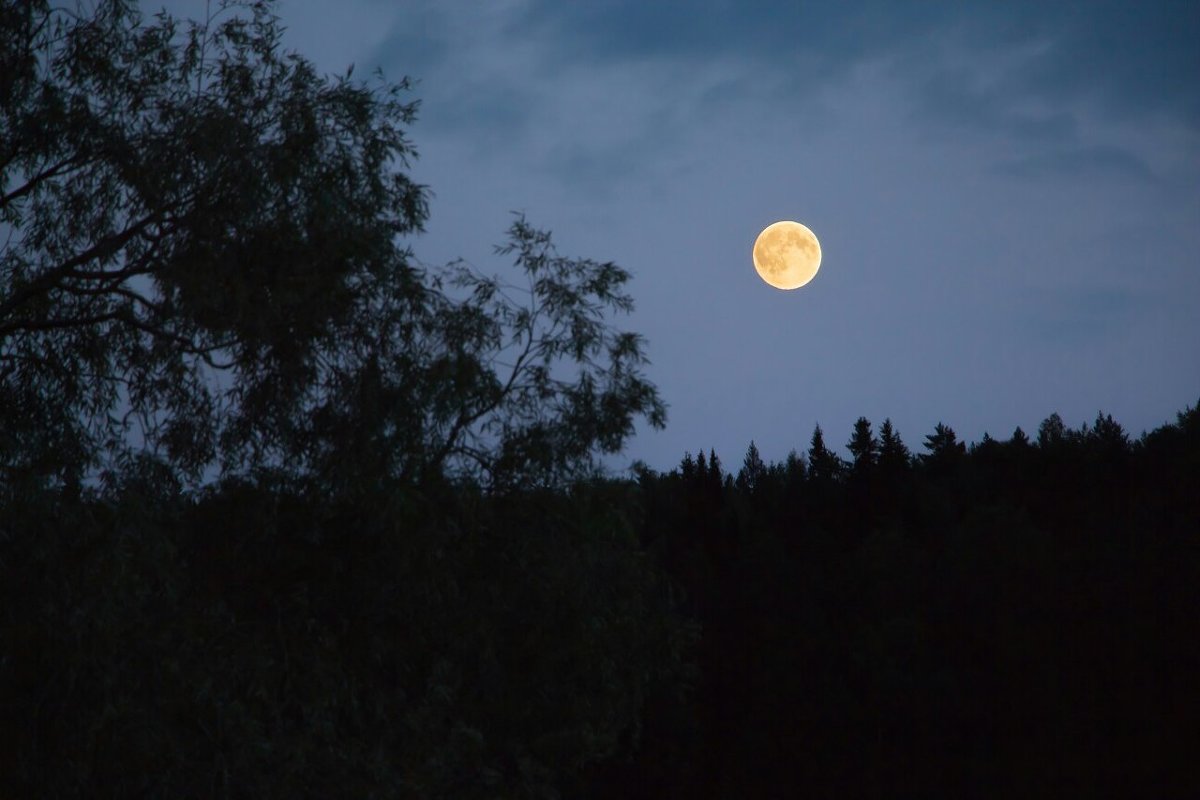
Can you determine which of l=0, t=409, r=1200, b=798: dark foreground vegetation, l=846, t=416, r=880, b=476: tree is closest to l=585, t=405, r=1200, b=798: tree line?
l=846, t=416, r=880, b=476: tree

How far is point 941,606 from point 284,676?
44349mm

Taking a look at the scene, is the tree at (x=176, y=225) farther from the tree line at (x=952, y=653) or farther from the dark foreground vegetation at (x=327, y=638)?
the tree line at (x=952, y=653)

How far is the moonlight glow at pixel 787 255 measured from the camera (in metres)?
29.8

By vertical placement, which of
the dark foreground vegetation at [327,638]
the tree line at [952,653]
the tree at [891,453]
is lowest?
the dark foreground vegetation at [327,638]

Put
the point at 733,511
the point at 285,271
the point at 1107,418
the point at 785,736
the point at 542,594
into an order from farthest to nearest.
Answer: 1. the point at 1107,418
2. the point at 733,511
3. the point at 785,736
4. the point at 542,594
5. the point at 285,271

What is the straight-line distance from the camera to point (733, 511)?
6838 centimetres

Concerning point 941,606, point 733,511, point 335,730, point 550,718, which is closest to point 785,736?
point 941,606

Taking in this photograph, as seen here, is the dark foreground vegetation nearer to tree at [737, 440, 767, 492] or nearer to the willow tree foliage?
the willow tree foliage

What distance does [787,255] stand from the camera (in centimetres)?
3058

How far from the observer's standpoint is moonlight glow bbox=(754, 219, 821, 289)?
29812mm

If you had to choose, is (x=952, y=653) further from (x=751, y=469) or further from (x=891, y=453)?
(x=751, y=469)

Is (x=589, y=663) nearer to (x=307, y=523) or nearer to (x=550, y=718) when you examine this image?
(x=550, y=718)

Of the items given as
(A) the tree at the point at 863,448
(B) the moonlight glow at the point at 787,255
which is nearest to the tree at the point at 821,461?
(A) the tree at the point at 863,448

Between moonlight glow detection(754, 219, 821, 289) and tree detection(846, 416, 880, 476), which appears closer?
moonlight glow detection(754, 219, 821, 289)
